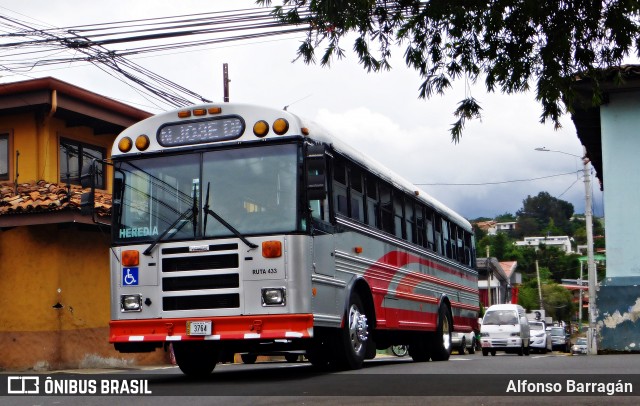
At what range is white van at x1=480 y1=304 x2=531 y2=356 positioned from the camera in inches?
1419

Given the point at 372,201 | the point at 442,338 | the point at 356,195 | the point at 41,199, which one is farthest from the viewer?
the point at 442,338

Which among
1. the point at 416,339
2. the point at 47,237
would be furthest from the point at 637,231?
the point at 47,237

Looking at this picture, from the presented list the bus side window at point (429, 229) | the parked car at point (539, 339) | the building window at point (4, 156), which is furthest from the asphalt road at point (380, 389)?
the parked car at point (539, 339)

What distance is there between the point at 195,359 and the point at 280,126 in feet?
13.1

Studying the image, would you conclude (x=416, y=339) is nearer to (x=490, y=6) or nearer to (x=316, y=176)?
(x=316, y=176)

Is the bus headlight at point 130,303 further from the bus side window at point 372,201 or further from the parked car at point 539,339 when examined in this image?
the parked car at point 539,339

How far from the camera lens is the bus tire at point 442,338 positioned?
1973cm

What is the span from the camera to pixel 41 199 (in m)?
19.2

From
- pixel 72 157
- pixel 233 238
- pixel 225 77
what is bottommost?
pixel 233 238

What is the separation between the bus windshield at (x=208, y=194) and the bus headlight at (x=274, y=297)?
73cm

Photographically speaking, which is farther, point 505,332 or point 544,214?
point 544,214

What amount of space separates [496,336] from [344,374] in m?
24.0

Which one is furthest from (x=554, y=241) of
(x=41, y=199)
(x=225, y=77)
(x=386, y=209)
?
(x=386, y=209)

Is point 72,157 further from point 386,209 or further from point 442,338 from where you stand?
point 442,338
